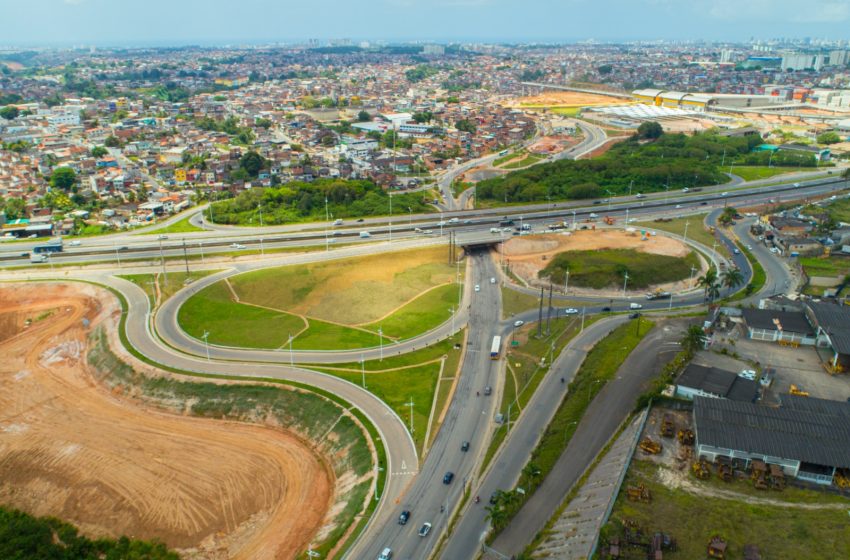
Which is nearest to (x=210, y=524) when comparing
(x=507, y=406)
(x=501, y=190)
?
(x=507, y=406)

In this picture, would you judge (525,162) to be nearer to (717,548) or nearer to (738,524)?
(738,524)

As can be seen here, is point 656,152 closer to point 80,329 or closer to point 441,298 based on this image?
point 441,298

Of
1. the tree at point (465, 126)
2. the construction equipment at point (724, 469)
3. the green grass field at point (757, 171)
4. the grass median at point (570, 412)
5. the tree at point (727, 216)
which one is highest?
the tree at point (465, 126)

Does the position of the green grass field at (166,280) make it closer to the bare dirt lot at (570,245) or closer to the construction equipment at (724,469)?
the bare dirt lot at (570,245)

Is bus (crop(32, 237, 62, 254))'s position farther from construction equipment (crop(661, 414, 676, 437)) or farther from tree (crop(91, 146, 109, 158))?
construction equipment (crop(661, 414, 676, 437))

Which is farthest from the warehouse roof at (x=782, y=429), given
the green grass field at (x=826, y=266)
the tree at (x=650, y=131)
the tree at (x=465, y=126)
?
the tree at (x=465, y=126)

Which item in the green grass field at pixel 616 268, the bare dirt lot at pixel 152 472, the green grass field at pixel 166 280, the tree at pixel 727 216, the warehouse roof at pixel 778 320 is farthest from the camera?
the tree at pixel 727 216

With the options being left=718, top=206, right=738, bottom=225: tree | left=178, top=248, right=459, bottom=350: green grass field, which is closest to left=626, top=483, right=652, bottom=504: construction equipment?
left=178, top=248, right=459, bottom=350: green grass field
